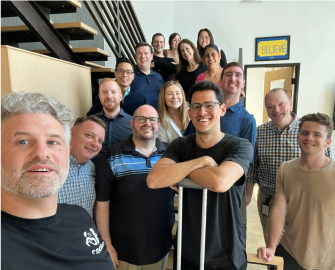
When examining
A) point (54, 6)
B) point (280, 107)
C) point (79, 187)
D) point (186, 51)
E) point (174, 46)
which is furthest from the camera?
point (174, 46)

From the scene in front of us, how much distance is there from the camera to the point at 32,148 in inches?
30.5

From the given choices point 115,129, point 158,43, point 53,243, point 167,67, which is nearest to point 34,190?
point 53,243

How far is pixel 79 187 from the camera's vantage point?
133 cm

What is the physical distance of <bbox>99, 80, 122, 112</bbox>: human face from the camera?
1890mm

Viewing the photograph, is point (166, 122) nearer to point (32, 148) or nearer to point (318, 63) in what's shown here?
point (32, 148)

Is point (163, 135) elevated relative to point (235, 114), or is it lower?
lower

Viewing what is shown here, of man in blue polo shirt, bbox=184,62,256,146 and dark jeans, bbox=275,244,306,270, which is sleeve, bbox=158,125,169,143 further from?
dark jeans, bbox=275,244,306,270

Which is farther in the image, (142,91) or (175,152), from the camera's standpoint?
(142,91)

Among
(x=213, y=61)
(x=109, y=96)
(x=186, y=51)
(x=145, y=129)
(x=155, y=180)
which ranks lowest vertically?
(x=155, y=180)

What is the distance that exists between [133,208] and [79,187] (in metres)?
0.36

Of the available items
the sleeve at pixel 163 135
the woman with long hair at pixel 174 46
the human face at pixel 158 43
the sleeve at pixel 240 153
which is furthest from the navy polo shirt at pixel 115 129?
the woman with long hair at pixel 174 46

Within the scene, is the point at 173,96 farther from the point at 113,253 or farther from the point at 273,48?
the point at 273,48

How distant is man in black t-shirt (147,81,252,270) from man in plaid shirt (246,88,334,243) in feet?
2.78

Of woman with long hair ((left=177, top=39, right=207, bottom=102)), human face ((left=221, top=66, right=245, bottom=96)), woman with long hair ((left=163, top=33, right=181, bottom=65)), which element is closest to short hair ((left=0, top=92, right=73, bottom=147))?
human face ((left=221, top=66, right=245, bottom=96))
